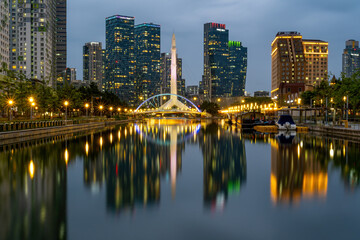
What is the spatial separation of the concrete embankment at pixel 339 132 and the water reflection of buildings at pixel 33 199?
33.6 meters

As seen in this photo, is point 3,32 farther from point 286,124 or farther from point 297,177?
point 297,177

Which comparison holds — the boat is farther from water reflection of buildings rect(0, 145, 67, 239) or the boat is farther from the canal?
water reflection of buildings rect(0, 145, 67, 239)

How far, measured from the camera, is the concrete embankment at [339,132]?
40.9m

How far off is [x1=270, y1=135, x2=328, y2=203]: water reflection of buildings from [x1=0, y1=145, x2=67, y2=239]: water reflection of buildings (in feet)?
22.8

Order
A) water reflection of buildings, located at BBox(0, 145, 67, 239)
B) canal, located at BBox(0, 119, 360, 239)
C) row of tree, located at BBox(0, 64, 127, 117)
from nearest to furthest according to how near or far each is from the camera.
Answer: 1. water reflection of buildings, located at BBox(0, 145, 67, 239)
2. canal, located at BBox(0, 119, 360, 239)
3. row of tree, located at BBox(0, 64, 127, 117)

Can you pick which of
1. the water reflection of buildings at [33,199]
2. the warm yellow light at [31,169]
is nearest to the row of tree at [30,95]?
the warm yellow light at [31,169]

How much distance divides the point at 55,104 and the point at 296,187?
62246 mm

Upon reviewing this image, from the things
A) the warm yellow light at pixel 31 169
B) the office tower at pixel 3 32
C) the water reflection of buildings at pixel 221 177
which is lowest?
the water reflection of buildings at pixel 221 177

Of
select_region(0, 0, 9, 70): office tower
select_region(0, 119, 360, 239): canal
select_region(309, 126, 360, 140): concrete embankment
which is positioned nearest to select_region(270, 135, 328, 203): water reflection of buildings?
select_region(0, 119, 360, 239): canal

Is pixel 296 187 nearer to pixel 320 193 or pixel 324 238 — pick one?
pixel 320 193

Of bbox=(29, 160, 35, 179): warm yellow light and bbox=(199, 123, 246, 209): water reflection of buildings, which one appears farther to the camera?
bbox=(29, 160, 35, 179): warm yellow light

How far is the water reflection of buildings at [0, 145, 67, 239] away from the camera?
28.7 ft

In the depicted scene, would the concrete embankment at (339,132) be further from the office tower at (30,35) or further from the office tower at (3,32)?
the office tower at (30,35)

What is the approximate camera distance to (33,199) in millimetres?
11680
